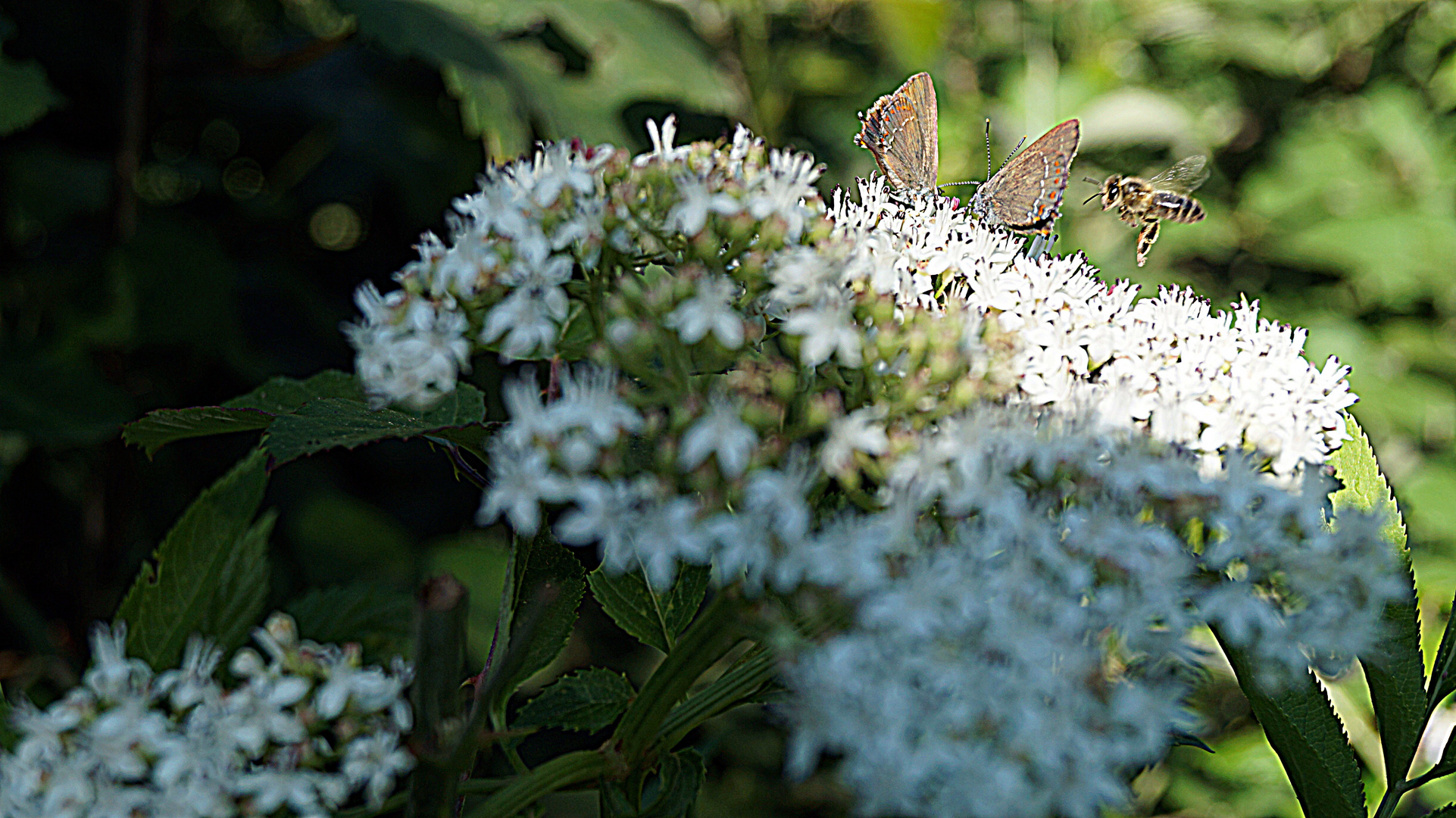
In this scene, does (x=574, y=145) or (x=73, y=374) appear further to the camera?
(x=73, y=374)

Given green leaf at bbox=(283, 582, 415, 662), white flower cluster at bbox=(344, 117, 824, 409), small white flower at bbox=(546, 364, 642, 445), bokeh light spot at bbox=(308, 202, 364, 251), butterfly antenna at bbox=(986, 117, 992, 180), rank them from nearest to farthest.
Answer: small white flower at bbox=(546, 364, 642, 445)
white flower cluster at bbox=(344, 117, 824, 409)
green leaf at bbox=(283, 582, 415, 662)
butterfly antenna at bbox=(986, 117, 992, 180)
bokeh light spot at bbox=(308, 202, 364, 251)

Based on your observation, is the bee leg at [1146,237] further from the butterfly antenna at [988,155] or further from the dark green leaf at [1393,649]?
the dark green leaf at [1393,649]

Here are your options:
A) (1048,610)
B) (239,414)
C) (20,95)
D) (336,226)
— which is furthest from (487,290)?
(336,226)

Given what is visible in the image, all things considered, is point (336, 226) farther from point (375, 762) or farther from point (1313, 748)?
point (1313, 748)

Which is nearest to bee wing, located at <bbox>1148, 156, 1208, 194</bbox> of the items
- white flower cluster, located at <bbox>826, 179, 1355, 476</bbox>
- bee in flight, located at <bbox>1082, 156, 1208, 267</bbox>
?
bee in flight, located at <bbox>1082, 156, 1208, 267</bbox>

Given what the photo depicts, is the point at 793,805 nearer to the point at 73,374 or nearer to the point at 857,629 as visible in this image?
the point at 73,374

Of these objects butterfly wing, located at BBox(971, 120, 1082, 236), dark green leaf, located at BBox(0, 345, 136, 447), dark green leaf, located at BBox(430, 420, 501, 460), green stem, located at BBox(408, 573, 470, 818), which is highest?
butterfly wing, located at BBox(971, 120, 1082, 236)

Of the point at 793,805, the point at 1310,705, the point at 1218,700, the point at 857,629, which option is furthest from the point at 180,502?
the point at 1218,700

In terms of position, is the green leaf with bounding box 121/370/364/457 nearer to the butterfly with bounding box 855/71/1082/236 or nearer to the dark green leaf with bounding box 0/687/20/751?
the dark green leaf with bounding box 0/687/20/751
